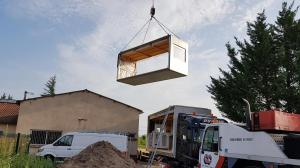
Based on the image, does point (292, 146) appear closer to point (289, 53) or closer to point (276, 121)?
point (276, 121)

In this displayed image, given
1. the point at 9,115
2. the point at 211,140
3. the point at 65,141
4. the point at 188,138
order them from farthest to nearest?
the point at 9,115, the point at 65,141, the point at 188,138, the point at 211,140

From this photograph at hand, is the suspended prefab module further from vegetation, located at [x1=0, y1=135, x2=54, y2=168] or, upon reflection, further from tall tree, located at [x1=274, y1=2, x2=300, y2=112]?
tall tree, located at [x1=274, y1=2, x2=300, y2=112]

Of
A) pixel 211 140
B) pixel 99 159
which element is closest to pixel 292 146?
pixel 211 140

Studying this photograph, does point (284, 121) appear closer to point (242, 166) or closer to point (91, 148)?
point (242, 166)

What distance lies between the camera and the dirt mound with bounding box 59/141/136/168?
14.7m

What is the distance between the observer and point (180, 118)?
1819 centimetres

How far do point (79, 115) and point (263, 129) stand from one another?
22600mm

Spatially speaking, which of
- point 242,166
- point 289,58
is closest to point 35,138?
point 289,58

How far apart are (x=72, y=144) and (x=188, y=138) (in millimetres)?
8673

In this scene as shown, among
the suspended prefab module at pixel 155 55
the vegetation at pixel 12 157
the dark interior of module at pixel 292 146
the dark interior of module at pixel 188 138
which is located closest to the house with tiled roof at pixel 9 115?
the dark interior of module at pixel 188 138

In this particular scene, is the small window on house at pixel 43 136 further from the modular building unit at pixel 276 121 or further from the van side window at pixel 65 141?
the modular building unit at pixel 276 121

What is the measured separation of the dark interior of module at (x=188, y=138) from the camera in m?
16.9

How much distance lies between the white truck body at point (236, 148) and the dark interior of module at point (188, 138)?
311cm

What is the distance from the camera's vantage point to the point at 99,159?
15.5m
